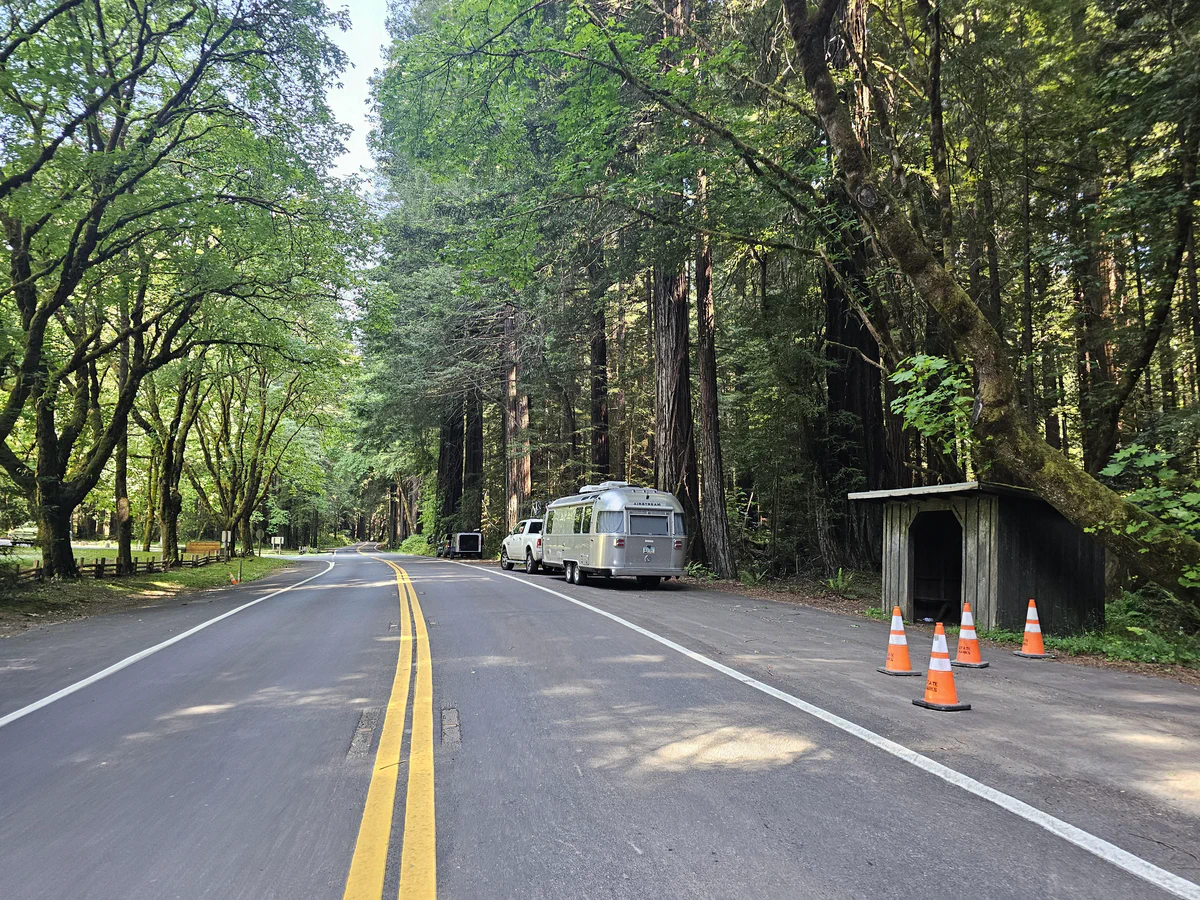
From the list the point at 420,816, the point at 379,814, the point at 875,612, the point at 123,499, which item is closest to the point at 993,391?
the point at 875,612

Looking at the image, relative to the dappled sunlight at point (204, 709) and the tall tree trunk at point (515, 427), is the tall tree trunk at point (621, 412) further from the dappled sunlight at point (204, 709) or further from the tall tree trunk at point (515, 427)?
the dappled sunlight at point (204, 709)

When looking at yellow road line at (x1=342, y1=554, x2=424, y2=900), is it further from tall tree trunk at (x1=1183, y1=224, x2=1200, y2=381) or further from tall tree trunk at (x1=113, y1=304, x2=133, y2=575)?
tall tree trunk at (x1=113, y1=304, x2=133, y2=575)

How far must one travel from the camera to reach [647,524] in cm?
1812

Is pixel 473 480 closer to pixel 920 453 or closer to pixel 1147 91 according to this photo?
pixel 920 453

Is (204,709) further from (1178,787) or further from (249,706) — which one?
(1178,787)

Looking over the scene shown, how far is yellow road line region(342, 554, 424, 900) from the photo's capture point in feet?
10.5

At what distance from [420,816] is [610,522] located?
14.3 metres

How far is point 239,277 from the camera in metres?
18.4

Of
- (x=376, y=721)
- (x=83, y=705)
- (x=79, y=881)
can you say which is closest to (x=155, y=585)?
(x=83, y=705)

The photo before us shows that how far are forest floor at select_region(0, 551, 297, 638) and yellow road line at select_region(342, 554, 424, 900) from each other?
30.1 ft

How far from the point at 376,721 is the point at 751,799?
308cm

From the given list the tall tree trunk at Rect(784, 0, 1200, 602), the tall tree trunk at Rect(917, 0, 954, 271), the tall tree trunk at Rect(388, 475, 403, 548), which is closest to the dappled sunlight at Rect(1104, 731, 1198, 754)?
the tall tree trunk at Rect(784, 0, 1200, 602)

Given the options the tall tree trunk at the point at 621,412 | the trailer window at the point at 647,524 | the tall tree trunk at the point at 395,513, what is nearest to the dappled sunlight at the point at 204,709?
the trailer window at the point at 647,524

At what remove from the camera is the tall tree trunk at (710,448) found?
1975 centimetres
